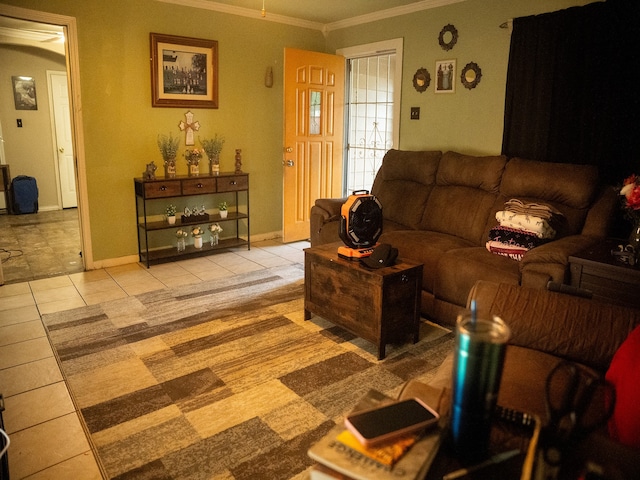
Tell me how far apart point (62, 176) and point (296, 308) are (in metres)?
5.45

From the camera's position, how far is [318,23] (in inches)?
215

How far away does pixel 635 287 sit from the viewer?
2281 millimetres

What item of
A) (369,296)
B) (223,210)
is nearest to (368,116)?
(223,210)

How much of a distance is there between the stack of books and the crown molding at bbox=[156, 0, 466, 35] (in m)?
4.17

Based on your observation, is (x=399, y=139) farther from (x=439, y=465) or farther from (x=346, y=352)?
(x=439, y=465)

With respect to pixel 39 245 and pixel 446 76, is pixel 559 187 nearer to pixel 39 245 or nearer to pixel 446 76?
pixel 446 76

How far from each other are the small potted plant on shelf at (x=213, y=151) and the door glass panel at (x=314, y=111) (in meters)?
1.06

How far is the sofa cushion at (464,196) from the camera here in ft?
11.7

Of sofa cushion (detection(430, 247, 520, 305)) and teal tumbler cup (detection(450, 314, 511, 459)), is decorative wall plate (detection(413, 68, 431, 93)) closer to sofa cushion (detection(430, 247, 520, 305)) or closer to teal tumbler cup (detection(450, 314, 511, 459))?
sofa cushion (detection(430, 247, 520, 305))

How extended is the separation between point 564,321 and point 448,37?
332cm

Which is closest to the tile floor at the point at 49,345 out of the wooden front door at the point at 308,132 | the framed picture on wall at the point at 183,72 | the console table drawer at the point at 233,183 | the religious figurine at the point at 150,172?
the wooden front door at the point at 308,132

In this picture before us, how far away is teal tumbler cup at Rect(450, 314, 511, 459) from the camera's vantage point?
3.25 ft

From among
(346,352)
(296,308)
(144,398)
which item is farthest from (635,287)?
(144,398)

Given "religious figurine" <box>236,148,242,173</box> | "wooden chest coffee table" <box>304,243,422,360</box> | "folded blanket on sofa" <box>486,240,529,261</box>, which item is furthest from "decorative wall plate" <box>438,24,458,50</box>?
"wooden chest coffee table" <box>304,243,422,360</box>
